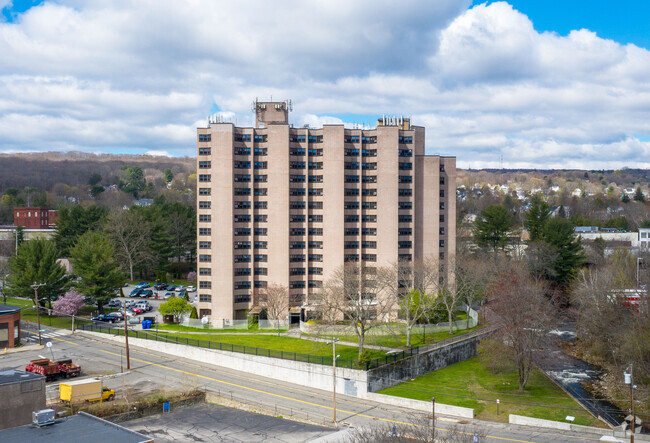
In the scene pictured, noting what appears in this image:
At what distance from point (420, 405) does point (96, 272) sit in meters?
50.7

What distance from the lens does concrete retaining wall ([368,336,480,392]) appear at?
55531mm

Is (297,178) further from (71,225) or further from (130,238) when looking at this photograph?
(71,225)

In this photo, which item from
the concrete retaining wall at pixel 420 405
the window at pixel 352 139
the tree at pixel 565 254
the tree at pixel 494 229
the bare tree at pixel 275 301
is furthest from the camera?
the tree at pixel 494 229

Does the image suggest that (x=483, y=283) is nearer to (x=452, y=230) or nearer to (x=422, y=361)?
(x=452, y=230)

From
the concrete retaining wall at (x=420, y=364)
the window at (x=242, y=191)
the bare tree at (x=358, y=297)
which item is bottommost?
the concrete retaining wall at (x=420, y=364)

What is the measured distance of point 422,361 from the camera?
61250 millimetres

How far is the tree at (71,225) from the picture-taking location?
11006 cm

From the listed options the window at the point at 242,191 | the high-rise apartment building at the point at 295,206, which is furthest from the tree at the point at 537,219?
the window at the point at 242,191

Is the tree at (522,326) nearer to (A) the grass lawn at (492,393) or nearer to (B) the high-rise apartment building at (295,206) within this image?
(A) the grass lawn at (492,393)

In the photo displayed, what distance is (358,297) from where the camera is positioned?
6500 centimetres

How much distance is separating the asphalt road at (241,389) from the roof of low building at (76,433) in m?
15.3

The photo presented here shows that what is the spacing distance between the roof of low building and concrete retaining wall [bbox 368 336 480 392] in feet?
87.8

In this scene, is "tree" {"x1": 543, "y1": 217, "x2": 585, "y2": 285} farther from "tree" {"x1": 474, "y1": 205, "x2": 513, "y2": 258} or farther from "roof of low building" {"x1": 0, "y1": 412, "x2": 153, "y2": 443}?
"roof of low building" {"x1": 0, "y1": 412, "x2": 153, "y2": 443}

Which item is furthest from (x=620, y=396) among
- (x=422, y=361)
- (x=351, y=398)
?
(x=351, y=398)
